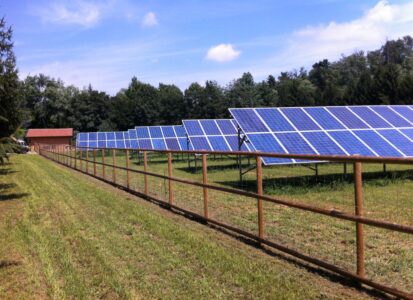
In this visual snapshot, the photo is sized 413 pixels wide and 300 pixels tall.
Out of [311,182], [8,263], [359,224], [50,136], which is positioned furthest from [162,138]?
[50,136]

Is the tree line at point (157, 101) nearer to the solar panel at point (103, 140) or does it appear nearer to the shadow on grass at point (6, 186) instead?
the solar panel at point (103, 140)

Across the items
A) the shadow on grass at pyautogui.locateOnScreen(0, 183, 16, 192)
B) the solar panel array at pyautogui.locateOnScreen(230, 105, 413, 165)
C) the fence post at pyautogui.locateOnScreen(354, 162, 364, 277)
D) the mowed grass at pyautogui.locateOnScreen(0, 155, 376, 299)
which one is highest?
the solar panel array at pyautogui.locateOnScreen(230, 105, 413, 165)

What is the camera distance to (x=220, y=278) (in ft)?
18.6

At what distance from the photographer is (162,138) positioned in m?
35.6

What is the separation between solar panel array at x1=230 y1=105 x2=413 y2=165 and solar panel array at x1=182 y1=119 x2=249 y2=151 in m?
5.19

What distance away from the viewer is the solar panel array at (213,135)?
25.2 metres

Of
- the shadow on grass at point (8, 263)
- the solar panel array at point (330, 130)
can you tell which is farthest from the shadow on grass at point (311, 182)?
the shadow on grass at point (8, 263)

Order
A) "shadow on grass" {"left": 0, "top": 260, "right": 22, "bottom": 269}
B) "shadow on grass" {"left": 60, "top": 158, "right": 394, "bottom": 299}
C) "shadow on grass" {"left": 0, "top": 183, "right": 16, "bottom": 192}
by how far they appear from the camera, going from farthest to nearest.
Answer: "shadow on grass" {"left": 0, "top": 183, "right": 16, "bottom": 192}
"shadow on grass" {"left": 0, "top": 260, "right": 22, "bottom": 269}
"shadow on grass" {"left": 60, "top": 158, "right": 394, "bottom": 299}

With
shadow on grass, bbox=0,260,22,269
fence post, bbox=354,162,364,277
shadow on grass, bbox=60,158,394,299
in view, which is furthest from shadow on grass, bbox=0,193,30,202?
fence post, bbox=354,162,364,277

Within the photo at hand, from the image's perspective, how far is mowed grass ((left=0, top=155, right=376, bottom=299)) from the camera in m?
5.34

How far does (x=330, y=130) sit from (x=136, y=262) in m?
11.0

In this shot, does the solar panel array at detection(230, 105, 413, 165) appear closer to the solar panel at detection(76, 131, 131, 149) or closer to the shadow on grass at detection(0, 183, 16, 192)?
the shadow on grass at detection(0, 183, 16, 192)

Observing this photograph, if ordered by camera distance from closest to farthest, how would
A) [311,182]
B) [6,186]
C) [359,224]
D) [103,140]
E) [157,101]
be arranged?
1. [359,224]
2. [311,182]
3. [6,186]
4. [103,140]
5. [157,101]

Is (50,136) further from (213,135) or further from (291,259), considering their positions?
(291,259)
